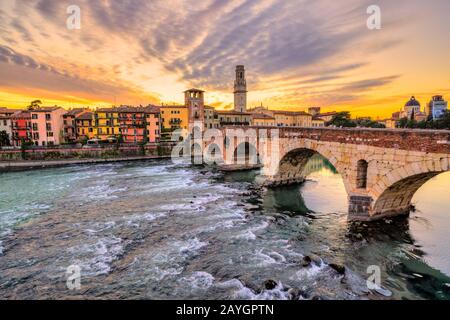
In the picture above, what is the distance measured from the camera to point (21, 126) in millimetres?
60156

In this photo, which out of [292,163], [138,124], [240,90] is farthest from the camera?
[240,90]

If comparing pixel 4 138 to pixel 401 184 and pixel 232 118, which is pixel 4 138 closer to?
pixel 232 118

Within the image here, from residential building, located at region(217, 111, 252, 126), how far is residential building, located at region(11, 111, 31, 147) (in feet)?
145

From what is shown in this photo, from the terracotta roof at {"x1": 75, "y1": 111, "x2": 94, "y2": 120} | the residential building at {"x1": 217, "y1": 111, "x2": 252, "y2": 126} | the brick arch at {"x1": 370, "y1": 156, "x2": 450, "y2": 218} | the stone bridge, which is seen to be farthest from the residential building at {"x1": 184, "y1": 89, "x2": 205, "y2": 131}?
the brick arch at {"x1": 370, "y1": 156, "x2": 450, "y2": 218}

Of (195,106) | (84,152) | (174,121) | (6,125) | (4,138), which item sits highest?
(195,106)

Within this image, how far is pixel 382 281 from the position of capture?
10.9m

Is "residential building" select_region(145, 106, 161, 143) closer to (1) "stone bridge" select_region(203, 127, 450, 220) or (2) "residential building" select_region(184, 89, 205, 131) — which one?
(2) "residential building" select_region(184, 89, 205, 131)

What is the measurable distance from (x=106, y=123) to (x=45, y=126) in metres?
12.2

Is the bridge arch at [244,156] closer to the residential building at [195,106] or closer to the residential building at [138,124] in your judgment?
the residential building at [195,106]

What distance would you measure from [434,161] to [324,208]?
9.13m

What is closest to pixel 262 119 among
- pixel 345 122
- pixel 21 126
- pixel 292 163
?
pixel 345 122

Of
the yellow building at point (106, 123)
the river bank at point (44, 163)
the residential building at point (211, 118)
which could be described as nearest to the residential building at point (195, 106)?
the residential building at point (211, 118)

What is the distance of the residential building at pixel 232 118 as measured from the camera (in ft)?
251
